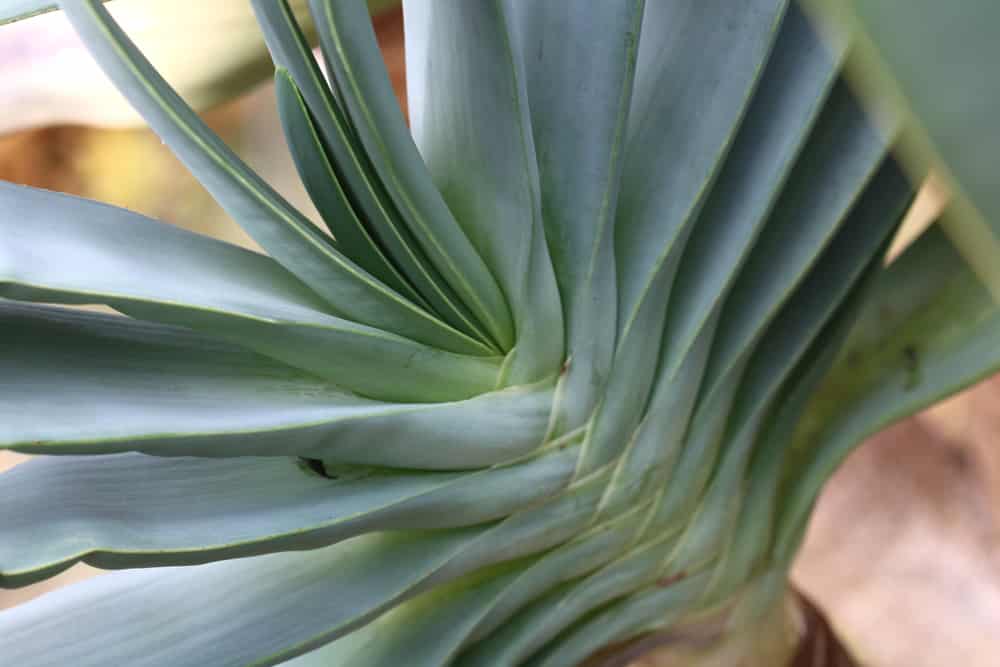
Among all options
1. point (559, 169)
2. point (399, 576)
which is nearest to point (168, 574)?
point (399, 576)

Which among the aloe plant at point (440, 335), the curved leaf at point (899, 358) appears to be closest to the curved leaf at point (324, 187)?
the aloe plant at point (440, 335)

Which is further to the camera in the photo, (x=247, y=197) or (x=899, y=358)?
(x=899, y=358)

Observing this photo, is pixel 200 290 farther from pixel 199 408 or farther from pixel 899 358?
pixel 899 358

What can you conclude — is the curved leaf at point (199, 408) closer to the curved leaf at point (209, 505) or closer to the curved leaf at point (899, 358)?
the curved leaf at point (209, 505)

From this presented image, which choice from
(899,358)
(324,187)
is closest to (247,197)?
(324,187)

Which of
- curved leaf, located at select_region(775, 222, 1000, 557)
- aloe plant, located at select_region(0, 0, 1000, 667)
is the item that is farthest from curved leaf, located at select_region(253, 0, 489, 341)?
curved leaf, located at select_region(775, 222, 1000, 557)

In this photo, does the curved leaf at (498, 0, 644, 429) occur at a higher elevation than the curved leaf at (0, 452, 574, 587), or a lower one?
higher

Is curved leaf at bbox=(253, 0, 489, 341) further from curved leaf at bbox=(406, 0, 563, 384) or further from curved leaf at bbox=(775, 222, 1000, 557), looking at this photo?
curved leaf at bbox=(775, 222, 1000, 557)

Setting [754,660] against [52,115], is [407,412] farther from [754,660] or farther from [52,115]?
[52,115]
